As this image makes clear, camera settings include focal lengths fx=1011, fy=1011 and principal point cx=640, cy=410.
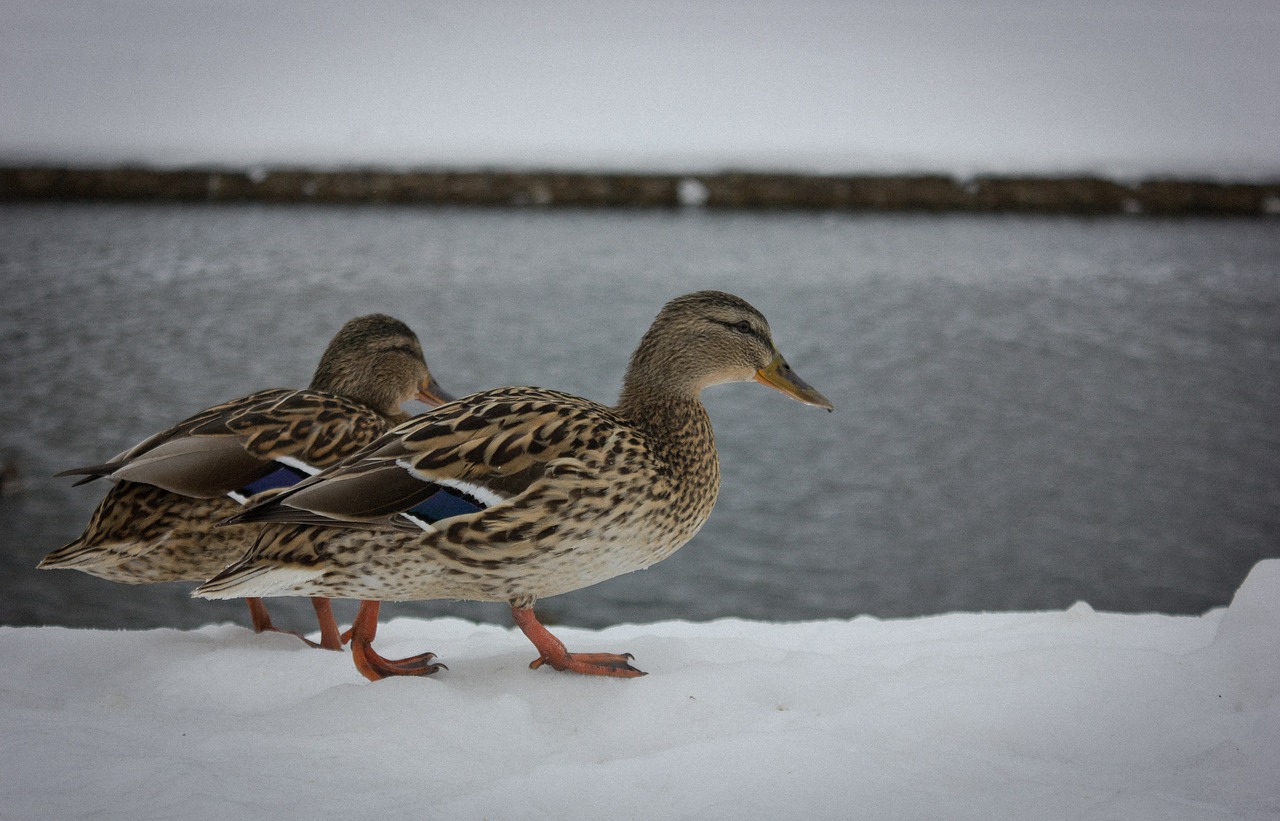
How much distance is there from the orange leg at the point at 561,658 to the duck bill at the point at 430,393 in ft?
3.41

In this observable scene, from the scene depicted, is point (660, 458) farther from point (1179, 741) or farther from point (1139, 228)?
point (1139, 228)

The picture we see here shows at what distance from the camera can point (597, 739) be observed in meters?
1.97

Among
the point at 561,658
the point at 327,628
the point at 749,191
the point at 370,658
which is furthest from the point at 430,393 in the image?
the point at 749,191

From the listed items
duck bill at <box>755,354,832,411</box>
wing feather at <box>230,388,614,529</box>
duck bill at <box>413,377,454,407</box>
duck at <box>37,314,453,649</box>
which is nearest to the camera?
wing feather at <box>230,388,614,529</box>

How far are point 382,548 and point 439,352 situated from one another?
17.4ft

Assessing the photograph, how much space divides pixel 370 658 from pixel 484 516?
20.5 inches

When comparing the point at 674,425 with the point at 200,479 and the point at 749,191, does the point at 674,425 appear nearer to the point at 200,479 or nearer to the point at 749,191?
the point at 200,479

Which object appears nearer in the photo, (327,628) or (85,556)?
(85,556)

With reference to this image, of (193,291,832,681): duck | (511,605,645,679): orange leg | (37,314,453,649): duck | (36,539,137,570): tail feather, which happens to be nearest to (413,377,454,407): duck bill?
(37,314,453,649): duck

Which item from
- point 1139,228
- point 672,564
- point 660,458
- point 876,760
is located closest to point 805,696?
point 876,760

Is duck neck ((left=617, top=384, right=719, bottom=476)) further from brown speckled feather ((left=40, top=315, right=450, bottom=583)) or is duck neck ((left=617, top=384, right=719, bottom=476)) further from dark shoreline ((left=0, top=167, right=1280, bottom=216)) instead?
dark shoreline ((left=0, top=167, right=1280, bottom=216))

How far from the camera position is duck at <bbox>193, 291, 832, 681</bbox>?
1986 millimetres

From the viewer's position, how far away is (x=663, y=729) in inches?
79.0

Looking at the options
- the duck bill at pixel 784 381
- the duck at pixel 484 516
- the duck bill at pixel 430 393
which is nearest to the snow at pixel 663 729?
the duck at pixel 484 516
